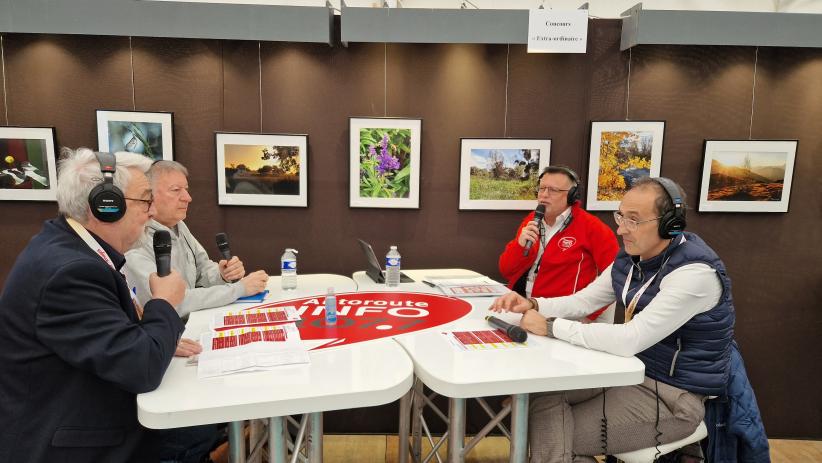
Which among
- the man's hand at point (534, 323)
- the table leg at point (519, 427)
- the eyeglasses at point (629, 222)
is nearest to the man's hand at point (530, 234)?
the eyeglasses at point (629, 222)

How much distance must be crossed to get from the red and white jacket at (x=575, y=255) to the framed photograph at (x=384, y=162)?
1.11 metres

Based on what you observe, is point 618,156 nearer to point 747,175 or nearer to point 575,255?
Result: point 747,175

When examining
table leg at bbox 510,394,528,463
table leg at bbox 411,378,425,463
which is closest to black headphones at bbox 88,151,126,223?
table leg at bbox 510,394,528,463

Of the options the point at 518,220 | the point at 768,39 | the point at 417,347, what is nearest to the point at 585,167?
the point at 518,220

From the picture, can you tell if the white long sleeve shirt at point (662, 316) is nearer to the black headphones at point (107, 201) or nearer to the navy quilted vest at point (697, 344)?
the navy quilted vest at point (697, 344)

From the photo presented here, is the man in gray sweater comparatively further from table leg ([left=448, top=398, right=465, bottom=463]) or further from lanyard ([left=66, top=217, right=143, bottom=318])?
table leg ([left=448, top=398, right=465, bottom=463])

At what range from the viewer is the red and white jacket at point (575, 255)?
9.48 ft

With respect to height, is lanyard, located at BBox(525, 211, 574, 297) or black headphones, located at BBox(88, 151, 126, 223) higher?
black headphones, located at BBox(88, 151, 126, 223)

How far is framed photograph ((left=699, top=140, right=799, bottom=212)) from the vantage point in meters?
3.58

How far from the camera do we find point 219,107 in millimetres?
3555

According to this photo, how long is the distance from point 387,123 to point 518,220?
133cm

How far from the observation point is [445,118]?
143 inches

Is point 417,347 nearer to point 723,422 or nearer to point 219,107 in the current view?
point 723,422

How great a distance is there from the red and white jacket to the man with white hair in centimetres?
224
